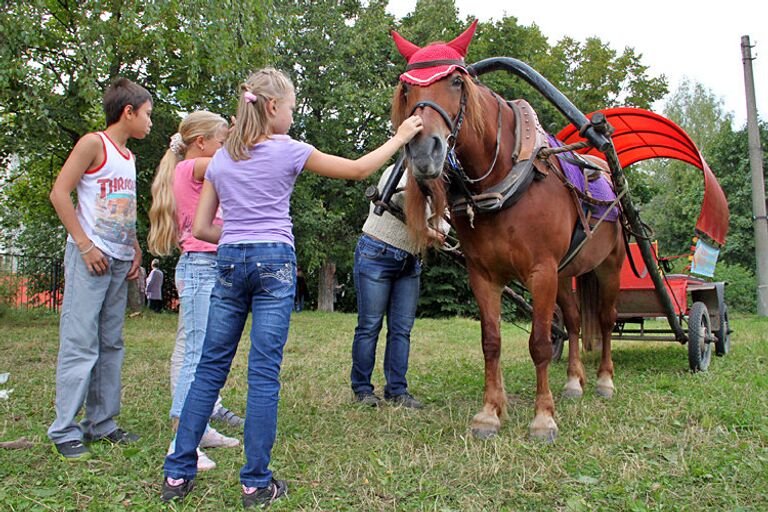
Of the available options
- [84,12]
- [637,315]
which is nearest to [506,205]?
[637,315]

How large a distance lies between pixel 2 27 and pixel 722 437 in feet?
31.1

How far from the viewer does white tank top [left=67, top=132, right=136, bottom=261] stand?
10.1 feet

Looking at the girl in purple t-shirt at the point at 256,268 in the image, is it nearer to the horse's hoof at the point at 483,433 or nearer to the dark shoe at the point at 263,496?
the dark shoe at the point at 263,496

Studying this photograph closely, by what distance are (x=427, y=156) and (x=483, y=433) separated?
164 centimetres

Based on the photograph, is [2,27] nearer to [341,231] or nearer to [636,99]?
[341,231]

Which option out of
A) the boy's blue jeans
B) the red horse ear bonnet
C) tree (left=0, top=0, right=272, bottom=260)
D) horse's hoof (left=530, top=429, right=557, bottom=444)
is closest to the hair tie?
the boy's blue jeans

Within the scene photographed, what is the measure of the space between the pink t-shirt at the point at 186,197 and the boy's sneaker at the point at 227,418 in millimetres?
1112

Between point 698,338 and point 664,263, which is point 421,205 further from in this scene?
point 664,263

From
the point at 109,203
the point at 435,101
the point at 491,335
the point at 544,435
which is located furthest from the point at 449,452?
the point at 109,203

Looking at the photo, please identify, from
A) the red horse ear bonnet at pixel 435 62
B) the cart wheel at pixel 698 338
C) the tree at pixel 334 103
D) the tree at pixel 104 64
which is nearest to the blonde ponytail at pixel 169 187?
the red horse ear bonnet at pixel 435 62

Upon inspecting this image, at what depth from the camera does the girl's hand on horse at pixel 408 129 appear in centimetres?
253

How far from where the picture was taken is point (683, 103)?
3859 cm

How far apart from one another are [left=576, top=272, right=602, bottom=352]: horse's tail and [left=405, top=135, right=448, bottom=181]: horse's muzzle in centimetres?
314

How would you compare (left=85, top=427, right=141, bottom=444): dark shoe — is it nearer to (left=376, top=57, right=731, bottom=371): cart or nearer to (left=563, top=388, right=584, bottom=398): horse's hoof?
(left=376, top=57, right=731, bottom=371): cart
